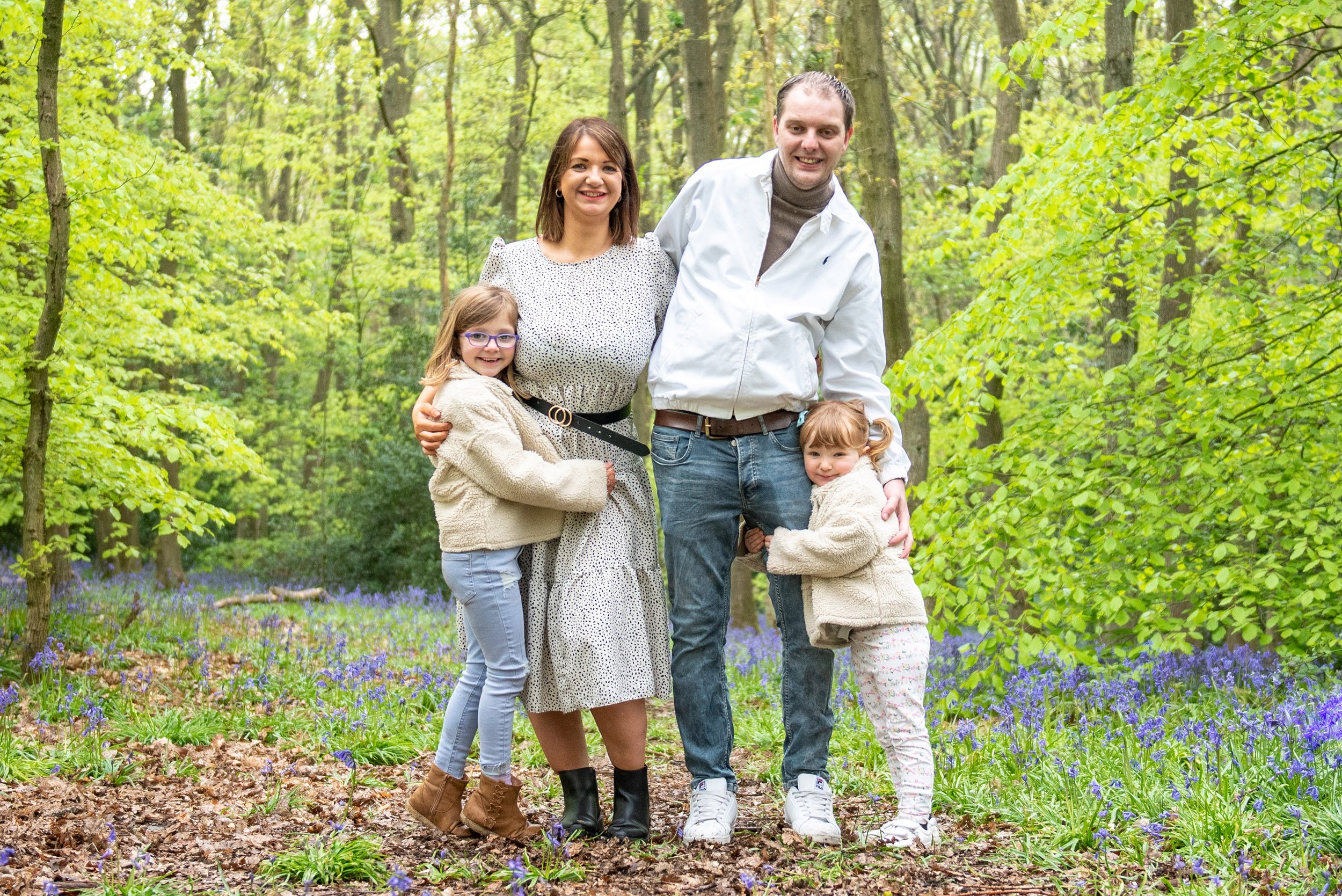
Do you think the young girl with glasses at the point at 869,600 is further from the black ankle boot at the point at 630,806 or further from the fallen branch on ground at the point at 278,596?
the fallen branch on ground at the point at 278,596

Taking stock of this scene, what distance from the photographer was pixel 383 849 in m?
3.41

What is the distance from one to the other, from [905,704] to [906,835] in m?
0.39

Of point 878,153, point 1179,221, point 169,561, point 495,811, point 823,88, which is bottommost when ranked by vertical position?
point 495,811

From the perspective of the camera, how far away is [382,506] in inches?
564

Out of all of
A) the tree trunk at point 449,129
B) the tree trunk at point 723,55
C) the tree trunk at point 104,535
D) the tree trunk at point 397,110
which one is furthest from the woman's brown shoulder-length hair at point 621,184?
the tree trunk at point 397,110

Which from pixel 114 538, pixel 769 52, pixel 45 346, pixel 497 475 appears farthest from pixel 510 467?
pixel 114 538

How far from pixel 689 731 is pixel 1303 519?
3.55 meters

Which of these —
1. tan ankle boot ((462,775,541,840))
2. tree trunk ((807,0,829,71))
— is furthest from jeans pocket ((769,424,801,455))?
tree trunk ((807,0,829,71))

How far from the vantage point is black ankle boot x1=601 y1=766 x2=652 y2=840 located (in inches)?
136

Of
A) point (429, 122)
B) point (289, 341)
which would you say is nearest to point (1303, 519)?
point (429, 122)

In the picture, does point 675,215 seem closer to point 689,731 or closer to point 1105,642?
point 689,731

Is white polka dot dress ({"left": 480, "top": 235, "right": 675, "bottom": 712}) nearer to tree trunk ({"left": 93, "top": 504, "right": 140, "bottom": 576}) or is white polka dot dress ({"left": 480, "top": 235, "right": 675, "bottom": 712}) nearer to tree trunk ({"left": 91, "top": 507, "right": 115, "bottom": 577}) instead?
tree trunk ({"left": 93, "top": 504, "right": 140, "bottom": 576})

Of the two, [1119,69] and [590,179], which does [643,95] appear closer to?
[1119,69]

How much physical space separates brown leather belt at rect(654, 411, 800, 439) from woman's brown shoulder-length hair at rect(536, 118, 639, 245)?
0.66 m
